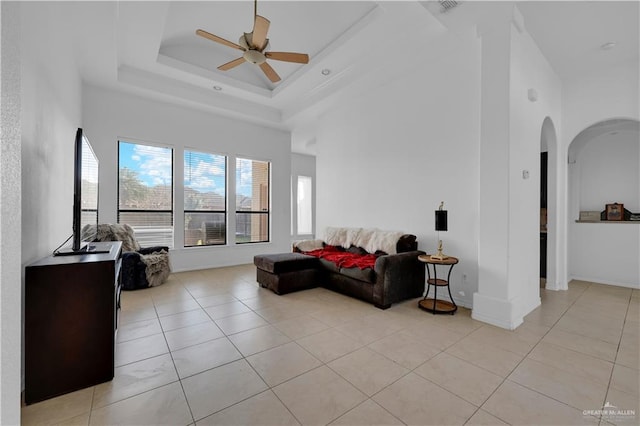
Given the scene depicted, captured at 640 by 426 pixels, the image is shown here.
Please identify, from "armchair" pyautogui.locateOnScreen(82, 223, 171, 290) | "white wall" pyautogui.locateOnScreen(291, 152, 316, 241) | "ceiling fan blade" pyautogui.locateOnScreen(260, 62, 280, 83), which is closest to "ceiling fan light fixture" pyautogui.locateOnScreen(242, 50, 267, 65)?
"ceiling fan blade" pyautogui.locateOnScreen(260, 62, 280, 83)

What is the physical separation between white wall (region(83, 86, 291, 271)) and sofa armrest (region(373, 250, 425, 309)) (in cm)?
388

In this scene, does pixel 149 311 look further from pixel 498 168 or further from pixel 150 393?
pixel 498 168

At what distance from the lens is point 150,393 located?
6.20 feet

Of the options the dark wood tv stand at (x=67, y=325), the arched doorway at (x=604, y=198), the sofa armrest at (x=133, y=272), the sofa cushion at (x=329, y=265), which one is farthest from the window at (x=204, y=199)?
the arched doorway at (x=604, y=198)

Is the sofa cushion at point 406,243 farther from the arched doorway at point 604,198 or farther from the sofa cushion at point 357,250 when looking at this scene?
the arched doorway at point 604,198

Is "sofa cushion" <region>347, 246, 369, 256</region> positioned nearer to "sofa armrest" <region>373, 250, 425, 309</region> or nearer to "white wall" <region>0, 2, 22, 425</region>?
"sofa armrest" <region>373, 250, 425, 309</region>

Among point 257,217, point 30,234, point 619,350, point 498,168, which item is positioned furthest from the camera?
point 257,217

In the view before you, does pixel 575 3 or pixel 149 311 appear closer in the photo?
pixel 575 3

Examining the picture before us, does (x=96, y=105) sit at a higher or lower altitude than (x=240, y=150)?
higher

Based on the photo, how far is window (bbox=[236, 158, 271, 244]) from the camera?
6.49 meters

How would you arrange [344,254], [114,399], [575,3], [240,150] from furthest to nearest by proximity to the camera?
Answer: [240,150] < [344,254] < [575,3] < [114,399]

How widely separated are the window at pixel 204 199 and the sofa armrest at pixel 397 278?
397cm

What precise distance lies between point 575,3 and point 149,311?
584 cm

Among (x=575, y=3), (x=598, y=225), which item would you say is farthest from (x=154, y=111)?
(x=598, y=225)
